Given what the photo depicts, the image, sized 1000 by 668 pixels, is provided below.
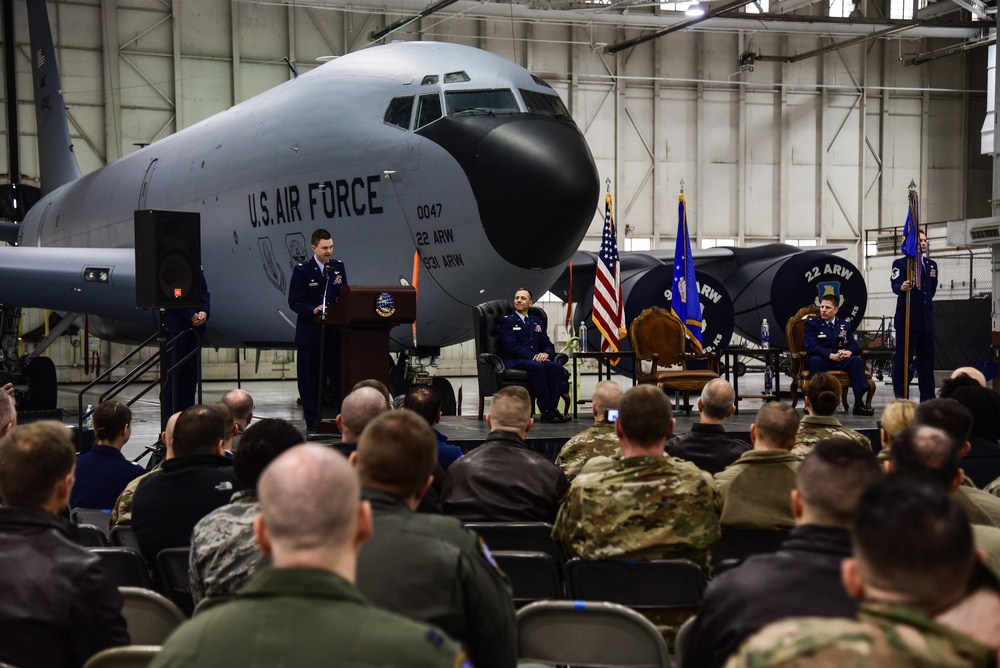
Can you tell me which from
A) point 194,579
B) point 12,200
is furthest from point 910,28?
point 194,579

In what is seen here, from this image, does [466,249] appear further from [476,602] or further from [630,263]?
[630,263]

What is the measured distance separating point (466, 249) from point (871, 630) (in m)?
7.59

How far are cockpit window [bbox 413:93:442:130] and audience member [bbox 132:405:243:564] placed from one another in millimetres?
5652

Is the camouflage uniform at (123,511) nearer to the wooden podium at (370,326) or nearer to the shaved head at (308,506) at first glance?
the shaved head at (308,506)

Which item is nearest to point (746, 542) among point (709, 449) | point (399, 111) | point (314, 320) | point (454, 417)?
point (709, 449)

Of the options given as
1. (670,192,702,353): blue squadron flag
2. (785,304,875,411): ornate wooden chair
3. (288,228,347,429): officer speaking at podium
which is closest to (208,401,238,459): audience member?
(288,228,347,429): officer speaking at podium

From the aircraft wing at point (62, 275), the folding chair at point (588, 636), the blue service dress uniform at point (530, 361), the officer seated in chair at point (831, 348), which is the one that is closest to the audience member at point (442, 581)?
the folding chair at point (588, 636)

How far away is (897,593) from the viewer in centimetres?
152

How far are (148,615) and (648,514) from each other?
60.6 inches

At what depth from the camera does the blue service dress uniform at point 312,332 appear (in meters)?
7.99

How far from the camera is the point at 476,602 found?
7.65 feet

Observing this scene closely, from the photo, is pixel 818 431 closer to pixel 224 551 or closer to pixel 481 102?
pixel 224 551

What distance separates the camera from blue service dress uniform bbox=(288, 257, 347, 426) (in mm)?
7988

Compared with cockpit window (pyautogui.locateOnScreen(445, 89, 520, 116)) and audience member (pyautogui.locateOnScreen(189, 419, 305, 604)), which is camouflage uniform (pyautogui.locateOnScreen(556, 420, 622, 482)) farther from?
cockpit window (pyautogui.locateOnScreen(445, 89, 520, 116))
